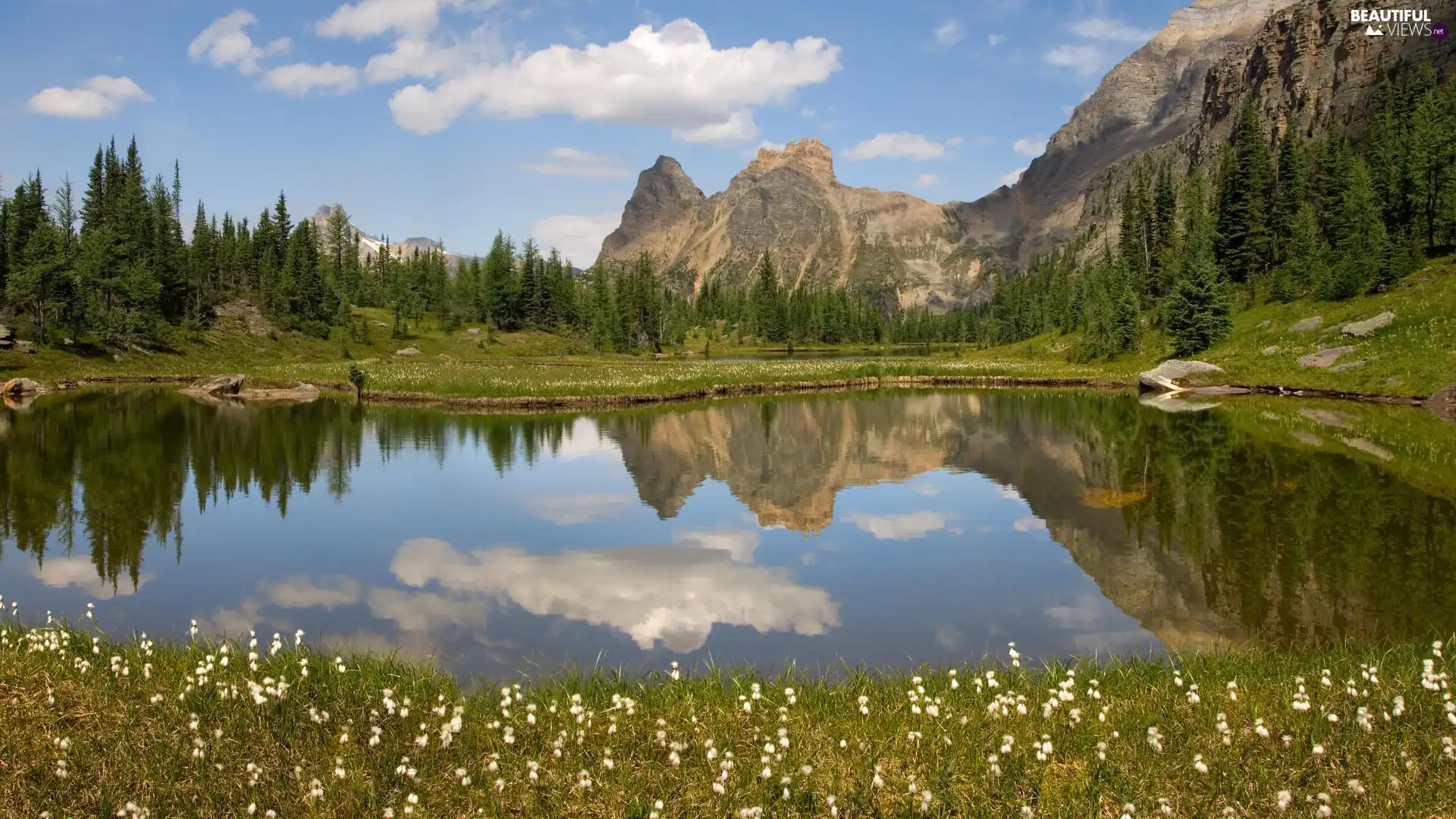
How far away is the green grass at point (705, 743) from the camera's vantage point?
7.18 metres

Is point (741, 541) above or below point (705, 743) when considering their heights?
below

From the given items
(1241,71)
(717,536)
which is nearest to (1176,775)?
(717,536)

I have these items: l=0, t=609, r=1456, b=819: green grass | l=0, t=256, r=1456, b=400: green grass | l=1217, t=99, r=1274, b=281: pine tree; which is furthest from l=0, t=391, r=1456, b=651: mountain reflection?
l=1217, t=99, r=1274, b=281: pine tree

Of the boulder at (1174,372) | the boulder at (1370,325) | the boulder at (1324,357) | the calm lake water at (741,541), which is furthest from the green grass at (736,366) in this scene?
the calm lake water at (741,541)

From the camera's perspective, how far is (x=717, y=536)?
19.9 meters

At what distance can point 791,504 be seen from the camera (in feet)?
77.9

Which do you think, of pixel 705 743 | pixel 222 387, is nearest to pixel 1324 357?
pixel 705 743

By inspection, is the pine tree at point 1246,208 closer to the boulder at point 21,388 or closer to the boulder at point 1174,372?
the boulder at point 1174,372

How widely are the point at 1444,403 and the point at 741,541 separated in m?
41.0

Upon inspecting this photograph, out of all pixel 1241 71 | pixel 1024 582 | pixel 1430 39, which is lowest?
pixel 1024 582

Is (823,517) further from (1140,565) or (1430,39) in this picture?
(1430,39)

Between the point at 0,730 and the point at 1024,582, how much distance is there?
14935mm

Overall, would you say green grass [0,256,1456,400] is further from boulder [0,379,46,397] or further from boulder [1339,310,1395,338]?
boulder [0,379,46,397]

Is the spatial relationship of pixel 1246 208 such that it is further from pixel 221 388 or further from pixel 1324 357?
pixel 221 388
